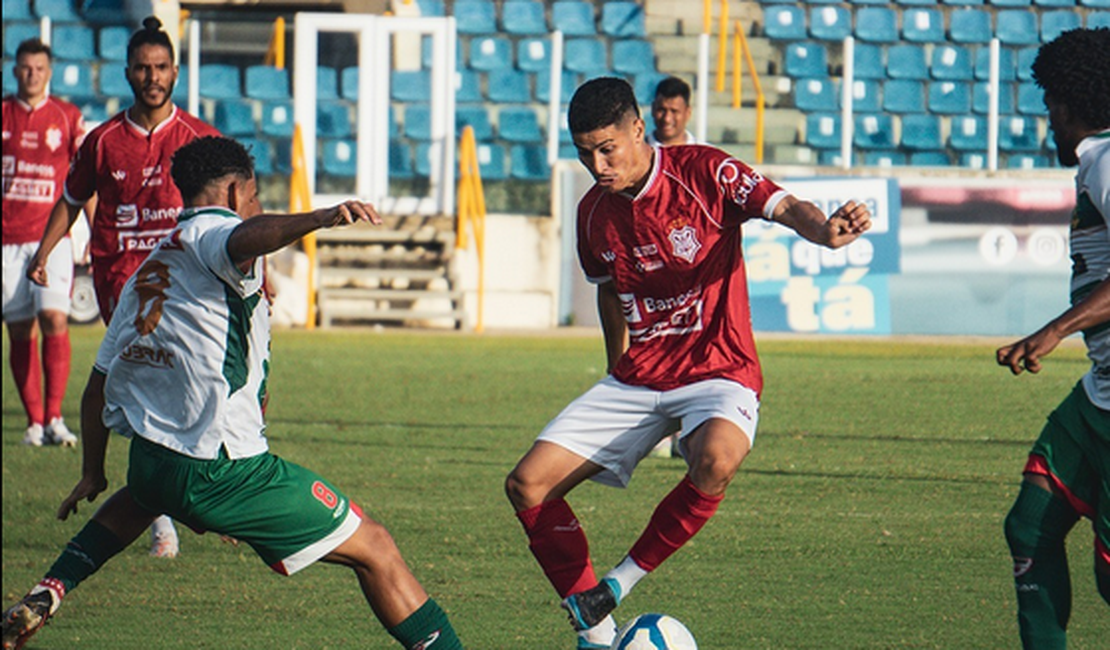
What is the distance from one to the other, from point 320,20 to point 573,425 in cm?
1649

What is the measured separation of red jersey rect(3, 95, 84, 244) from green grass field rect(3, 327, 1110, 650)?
143 centimetres

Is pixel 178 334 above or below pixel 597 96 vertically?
below

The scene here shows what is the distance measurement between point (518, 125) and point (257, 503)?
55.9ft

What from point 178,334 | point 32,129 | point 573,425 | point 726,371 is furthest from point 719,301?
point 32,129

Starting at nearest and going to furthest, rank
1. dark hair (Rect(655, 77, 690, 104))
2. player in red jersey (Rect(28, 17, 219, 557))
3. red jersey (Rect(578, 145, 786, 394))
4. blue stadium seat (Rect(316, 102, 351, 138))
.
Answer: red jersey (Rect(578, 145, 786, 394)) → player in red jersey (Rect(28, 17, 219, 557)) → dark hair (Rect(655, 77, 690, 104)) → blue stadium seat (Rect(316, 102, 351, 138))

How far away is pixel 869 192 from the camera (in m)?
17.7

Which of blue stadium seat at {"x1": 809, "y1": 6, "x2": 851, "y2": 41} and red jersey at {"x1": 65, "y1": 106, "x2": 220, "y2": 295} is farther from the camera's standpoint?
blue stadium seat at {"x1": 809, "y1": 6, "x2": 851, "y2": 41}

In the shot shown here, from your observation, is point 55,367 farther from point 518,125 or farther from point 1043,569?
point 518,125

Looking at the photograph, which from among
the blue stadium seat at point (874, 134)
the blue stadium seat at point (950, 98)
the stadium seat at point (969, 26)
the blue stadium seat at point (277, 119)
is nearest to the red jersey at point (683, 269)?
the blue stadium seat at point (277, 119)

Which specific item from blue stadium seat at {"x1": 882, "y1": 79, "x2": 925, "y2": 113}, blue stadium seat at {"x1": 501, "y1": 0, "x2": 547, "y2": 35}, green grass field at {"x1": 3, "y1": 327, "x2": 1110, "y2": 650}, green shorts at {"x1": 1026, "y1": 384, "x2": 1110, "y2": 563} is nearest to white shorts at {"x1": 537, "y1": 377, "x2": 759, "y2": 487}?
green grass field at {"x1": 3, "y1": 327, "x2": 1110, "y2": 650}

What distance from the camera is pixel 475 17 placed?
22.9m

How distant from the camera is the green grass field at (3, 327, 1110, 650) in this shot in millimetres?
5879

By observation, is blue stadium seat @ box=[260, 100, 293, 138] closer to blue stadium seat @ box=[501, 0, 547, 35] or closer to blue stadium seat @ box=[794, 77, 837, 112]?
blue stadium seat @ box=[501, 0, 547, 35]

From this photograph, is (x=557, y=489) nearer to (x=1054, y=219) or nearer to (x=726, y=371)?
(x=726, y=371)
